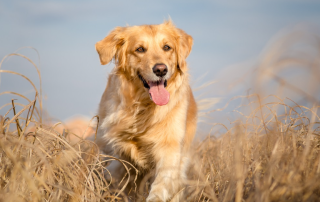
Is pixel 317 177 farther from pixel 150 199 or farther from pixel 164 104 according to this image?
pixel 164 104

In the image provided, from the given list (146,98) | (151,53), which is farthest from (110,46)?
(146,98)

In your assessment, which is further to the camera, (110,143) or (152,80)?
(110,143)

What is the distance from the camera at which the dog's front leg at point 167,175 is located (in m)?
2.95

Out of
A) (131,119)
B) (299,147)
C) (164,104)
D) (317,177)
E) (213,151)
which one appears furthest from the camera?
(213,151)

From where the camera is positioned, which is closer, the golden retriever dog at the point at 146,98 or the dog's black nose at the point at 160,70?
the dog's black nose at the point at 160,70

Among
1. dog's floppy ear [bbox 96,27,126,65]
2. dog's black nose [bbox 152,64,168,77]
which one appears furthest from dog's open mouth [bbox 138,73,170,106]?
dog's floppy ear [bbox 96,27,126,65]

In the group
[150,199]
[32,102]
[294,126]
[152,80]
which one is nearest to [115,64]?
[152,80]

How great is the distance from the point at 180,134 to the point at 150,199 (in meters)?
0.88

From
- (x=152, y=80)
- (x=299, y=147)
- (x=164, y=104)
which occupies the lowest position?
(x=299, y=147)

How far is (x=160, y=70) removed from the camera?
3.38 metres

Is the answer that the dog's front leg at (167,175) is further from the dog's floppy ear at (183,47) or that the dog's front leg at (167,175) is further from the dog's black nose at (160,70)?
the dog's floppy ear at (183,47)

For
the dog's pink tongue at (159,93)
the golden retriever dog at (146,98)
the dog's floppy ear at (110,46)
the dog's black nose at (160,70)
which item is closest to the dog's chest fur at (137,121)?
the golden retriever dog at (146,98)

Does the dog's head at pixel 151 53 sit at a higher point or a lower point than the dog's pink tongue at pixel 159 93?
higher

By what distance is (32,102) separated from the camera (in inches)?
108
